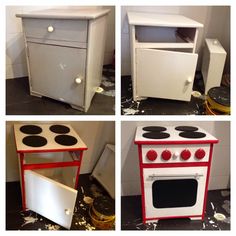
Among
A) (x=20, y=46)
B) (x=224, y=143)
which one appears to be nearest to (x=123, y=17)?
(x=20, y=46)

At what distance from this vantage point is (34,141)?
3.69 feet

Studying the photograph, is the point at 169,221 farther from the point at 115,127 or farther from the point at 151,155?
the point at 115,127

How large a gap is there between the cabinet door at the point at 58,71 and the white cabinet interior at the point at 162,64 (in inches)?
10.6

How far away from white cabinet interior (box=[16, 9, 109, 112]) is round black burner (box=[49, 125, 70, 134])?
134mm

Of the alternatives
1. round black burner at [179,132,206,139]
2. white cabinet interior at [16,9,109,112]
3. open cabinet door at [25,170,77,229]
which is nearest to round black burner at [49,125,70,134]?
white cabinet interior at [16,9,109,112]

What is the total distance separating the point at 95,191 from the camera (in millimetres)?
1395

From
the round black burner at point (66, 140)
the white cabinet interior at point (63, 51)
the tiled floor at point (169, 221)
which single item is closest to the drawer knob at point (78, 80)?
the white cabinet interior at point (63, 51)

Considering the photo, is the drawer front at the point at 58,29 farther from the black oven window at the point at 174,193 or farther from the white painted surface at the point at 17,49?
the black oven window at the point at 174,193

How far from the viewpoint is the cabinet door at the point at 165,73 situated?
116 centimetres

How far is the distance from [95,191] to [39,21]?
0.88 metres

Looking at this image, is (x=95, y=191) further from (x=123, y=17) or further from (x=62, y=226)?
(x=123, y=17)

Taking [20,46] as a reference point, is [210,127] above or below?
below
